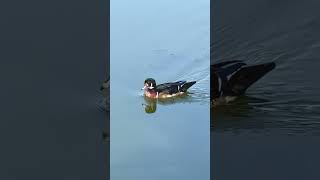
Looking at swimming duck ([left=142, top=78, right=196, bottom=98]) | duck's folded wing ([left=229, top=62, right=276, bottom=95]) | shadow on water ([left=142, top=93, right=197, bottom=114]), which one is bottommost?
shadow on water ([left=142, top=93, right=197, bottom=114])

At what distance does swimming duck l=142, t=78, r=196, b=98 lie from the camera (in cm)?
159

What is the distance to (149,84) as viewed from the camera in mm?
1585

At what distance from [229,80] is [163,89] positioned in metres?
0.19

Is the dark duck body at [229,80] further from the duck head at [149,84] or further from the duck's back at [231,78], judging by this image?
the duck head at [149,84]

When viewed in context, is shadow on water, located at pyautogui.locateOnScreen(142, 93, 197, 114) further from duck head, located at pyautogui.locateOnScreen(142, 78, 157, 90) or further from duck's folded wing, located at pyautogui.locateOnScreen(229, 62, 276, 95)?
duck's folded wing, located at pyautogui.locateOnScreen(229, 62, 276, 95)

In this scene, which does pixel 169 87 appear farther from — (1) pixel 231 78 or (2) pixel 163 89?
(1) pixel 231 78

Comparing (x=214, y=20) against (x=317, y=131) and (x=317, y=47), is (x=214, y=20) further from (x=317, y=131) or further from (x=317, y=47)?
(x=317, y=131)

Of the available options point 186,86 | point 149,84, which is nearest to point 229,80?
point 186,86

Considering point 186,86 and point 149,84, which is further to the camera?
point 186,86

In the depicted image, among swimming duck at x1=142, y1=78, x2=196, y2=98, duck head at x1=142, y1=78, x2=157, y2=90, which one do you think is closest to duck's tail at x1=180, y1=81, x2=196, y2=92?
swimming duck at x1=142, y1=78, x2=196, y2=98

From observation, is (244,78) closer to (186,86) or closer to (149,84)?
(186,86)

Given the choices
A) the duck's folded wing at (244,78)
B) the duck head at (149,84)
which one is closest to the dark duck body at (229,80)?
the duck's folded wing at (244,78)
